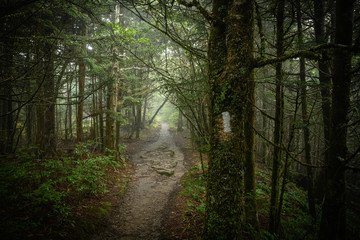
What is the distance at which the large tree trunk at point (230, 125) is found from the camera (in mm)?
2396

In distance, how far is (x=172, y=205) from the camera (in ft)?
20.1

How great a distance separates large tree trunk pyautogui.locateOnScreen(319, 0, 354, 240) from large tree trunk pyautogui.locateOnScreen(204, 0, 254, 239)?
983mm

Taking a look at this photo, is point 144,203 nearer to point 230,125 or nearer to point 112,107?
point 230,125

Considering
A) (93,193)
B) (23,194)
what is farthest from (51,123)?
(23,194)

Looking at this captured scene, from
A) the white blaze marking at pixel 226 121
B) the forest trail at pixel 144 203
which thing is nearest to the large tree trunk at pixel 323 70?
the white blaze marking at pixel 226 121

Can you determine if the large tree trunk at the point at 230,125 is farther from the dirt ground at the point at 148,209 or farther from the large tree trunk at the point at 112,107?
the large tree trunk at the point at 112,107

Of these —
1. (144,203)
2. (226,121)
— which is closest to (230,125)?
(226,121)

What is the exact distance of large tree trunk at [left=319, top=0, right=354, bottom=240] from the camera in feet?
5.74

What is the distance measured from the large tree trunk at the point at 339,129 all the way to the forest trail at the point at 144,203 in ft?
13.8

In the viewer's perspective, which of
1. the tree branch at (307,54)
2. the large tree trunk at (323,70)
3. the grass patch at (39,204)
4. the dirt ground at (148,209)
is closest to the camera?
the tree branch at (307,54)

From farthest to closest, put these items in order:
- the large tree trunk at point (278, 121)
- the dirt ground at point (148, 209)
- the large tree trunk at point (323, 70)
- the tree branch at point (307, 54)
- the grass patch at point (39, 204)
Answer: the dirt ground at point (148, 209) < the large tree trunk at point (323, 70) < the grass patch at point (39, 204) < the large tree trunk at point (278, 121) < the tree branch at point (307, 54)

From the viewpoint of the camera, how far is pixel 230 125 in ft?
8.16

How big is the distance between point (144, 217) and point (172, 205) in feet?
3.62

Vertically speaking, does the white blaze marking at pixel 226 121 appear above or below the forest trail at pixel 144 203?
above
